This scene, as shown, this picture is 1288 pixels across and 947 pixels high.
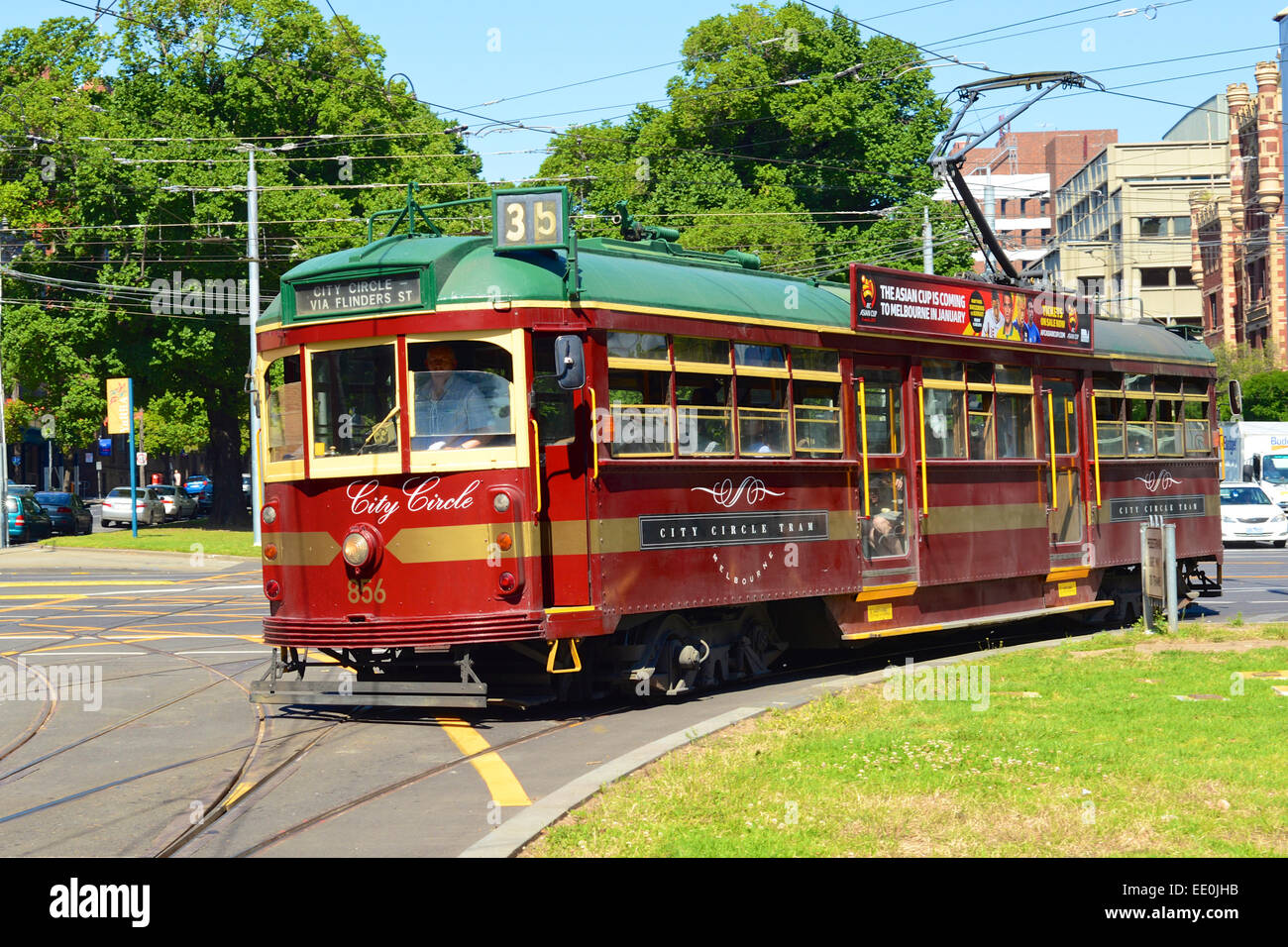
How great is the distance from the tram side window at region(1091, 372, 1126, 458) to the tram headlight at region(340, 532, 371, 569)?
33.3ft

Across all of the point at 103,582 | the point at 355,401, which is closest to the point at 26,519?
the point at 103,582

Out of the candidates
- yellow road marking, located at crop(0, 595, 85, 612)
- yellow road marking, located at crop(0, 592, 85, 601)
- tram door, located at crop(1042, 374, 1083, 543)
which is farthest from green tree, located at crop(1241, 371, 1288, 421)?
yellow road marking, located at crop(0, 595, 85, 612)

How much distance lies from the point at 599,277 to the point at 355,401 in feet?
7.19

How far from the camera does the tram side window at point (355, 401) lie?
38.5 ft

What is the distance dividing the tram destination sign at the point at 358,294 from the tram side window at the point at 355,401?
0.33 metres

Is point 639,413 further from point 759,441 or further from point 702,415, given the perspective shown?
point 759,441

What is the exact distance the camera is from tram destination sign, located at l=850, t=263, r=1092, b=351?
14953 millimetres

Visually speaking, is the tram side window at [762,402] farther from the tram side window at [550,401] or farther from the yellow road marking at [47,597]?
the yellow road marking at [47,597]

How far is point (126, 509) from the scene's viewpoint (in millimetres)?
52812

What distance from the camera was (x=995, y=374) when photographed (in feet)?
55.3

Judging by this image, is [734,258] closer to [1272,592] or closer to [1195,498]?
[1195,498]

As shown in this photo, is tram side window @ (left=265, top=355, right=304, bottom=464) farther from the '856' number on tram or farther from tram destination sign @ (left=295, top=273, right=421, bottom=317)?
the '856' number on tram

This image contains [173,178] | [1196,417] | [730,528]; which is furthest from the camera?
[173,178]

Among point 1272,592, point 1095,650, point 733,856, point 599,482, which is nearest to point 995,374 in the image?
point 1095,650
